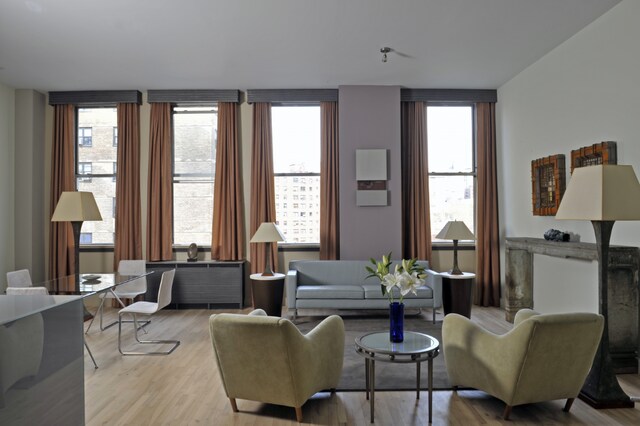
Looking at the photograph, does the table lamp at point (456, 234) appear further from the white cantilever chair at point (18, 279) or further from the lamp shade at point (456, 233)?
the white cantilever chair at point (18, 279)

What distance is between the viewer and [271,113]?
6.96m

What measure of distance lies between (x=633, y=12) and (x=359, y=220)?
389 cm

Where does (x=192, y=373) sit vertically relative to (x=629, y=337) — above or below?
below

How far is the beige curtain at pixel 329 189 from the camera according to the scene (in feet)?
22.5

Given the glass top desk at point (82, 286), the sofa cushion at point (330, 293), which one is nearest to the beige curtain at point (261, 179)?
the sofa cushion at point (330, 293)

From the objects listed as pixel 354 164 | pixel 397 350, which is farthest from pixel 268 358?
pixel 354 164

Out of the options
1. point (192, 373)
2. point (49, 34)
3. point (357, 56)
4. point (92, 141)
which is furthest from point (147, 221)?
point (357, 56)

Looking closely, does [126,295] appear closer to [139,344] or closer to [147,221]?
[139,344]

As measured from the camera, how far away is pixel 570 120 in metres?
5.04

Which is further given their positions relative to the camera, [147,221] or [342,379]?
[147,221]

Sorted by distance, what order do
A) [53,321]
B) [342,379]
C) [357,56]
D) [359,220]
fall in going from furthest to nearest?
[359,220] < [357,56] < [342,379] < [53,321]

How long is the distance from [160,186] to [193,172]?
526 millimetres

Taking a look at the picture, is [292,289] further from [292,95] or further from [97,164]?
[97,164]

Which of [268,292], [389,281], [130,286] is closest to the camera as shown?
[389,281]
